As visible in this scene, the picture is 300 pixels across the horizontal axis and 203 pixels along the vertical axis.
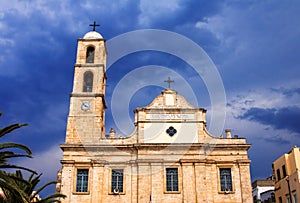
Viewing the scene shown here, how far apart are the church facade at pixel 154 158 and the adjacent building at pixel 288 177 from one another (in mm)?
3499

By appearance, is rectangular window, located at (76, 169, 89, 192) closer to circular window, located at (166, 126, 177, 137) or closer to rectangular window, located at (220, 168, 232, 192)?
circular window, located at (166, 126, 177, 137)

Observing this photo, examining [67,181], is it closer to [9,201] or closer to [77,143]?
[77,143]

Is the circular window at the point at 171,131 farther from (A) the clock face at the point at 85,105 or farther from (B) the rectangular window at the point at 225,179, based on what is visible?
(A) the clock face at the point at 85,105

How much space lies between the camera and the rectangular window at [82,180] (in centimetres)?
2670

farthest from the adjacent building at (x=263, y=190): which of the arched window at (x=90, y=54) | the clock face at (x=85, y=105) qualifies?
the arched window at (x=90, y=54)

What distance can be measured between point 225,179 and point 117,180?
807 cm

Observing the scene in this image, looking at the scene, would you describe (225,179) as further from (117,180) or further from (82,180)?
(82,180)

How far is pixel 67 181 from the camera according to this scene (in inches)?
1048

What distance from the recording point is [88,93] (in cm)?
2958

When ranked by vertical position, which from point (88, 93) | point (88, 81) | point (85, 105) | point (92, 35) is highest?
point (92, 35)

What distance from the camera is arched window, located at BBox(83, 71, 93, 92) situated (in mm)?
30147

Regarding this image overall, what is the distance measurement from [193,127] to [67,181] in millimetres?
10314

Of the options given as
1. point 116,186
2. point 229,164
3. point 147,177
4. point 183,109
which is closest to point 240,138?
point 229,164

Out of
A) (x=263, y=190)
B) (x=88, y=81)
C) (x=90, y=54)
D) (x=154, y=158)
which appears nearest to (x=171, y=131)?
(x=154, y=158)
